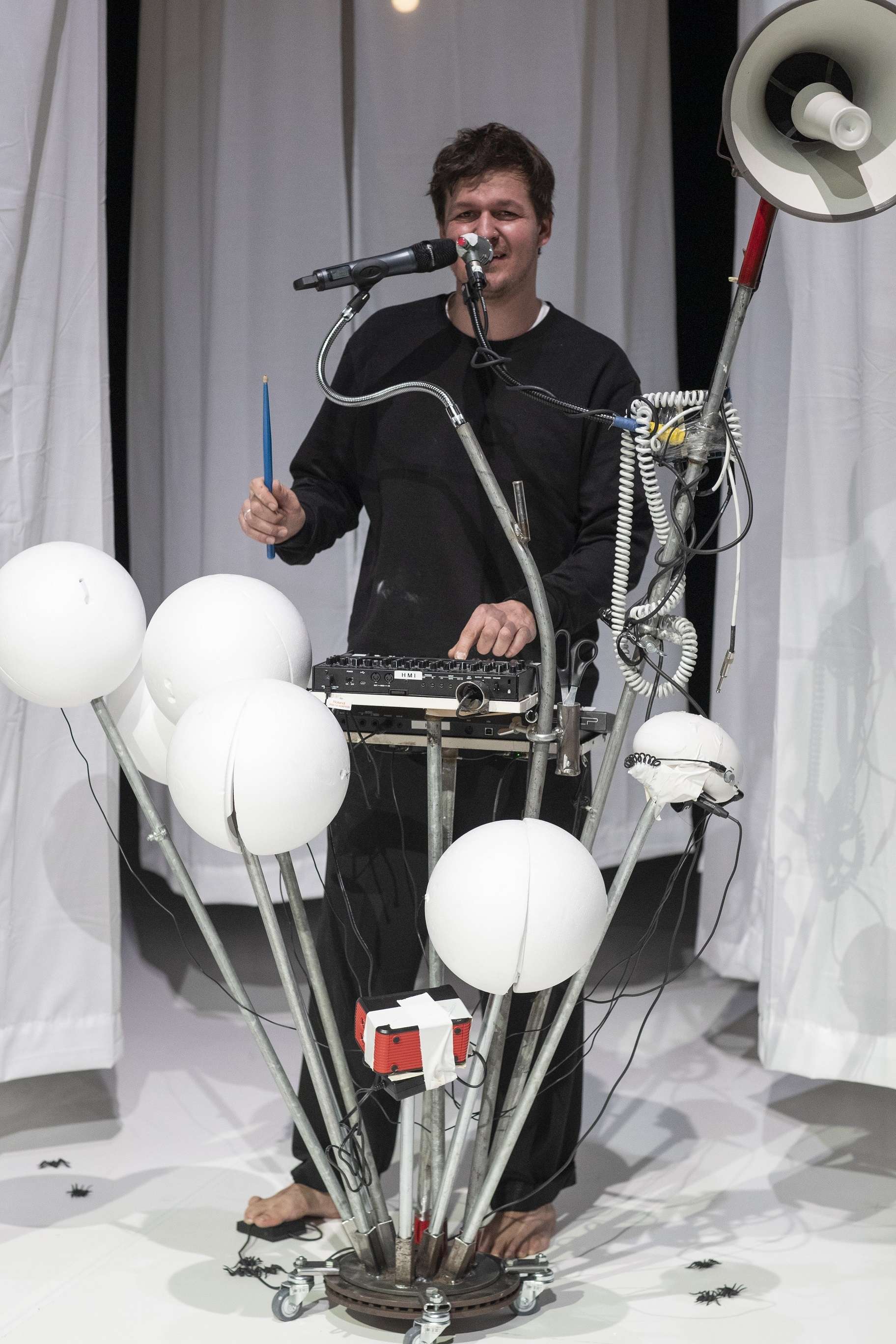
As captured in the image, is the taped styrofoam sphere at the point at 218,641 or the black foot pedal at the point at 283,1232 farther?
the black foot pedal at the point at 283,1232

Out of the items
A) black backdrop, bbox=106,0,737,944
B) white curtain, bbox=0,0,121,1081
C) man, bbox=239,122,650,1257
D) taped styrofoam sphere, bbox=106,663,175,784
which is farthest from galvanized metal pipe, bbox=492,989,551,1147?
black backdrop, bbox=106,0,737,944

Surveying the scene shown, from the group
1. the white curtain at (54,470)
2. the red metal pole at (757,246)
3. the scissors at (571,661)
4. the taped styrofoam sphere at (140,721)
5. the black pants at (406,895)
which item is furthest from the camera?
the white curtain at (54,470)

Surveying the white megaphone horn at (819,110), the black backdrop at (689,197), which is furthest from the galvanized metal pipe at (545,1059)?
the black backdrop at (689,197)

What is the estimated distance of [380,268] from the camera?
5.21 ft

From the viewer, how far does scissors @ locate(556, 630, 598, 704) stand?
1760 mm

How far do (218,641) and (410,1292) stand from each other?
2.92ft

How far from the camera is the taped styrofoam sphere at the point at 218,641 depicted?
1721mm

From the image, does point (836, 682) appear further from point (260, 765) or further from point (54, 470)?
point (54, 470)

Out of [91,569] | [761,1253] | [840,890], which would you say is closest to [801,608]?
[840,890]

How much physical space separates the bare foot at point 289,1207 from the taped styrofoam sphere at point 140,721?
0.69m

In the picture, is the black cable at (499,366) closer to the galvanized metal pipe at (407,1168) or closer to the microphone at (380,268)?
the microphone at (380,268)

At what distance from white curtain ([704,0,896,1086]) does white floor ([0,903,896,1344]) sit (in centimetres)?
24

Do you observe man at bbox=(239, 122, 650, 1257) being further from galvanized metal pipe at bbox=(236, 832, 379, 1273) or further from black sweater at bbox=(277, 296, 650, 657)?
galvanized metal pipe at bbox=(236, 832, 379, 1273)

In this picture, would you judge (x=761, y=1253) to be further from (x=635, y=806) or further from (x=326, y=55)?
(x=326, y=55)
